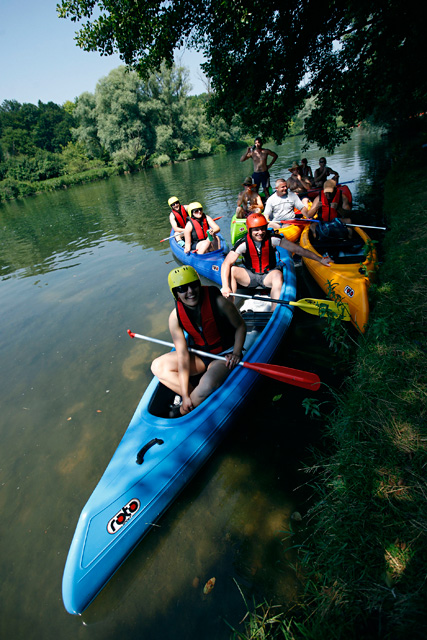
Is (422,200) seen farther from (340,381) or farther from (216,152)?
(216,152)

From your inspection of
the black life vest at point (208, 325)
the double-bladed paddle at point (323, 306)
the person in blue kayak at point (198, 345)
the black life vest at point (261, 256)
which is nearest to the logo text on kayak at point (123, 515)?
the person in blue kayak at point (198, 345)

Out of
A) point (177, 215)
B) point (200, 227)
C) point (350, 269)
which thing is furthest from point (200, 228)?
point (350, 269)

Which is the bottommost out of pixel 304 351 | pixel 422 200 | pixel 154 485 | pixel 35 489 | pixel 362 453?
pixel 35 489

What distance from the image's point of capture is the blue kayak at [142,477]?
202cm

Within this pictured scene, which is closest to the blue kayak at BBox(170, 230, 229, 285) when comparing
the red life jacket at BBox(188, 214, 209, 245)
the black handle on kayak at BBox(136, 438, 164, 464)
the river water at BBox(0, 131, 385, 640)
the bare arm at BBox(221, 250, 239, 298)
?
the red life jacket at BBox(188, 214, 209, 245)

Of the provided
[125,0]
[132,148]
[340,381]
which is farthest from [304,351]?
[132,148]

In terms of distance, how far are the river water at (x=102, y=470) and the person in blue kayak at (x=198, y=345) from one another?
1.87 ft

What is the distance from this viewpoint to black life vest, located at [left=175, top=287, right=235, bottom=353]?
9.71 feet

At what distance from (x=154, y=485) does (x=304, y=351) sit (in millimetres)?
2476

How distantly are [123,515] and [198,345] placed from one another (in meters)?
1.68

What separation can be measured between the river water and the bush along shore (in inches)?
8.0

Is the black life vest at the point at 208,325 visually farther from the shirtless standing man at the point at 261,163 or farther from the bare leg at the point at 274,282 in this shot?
the shirtless standing man at the point at 261,163

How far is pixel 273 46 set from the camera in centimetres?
645

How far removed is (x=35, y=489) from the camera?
9.81ft
